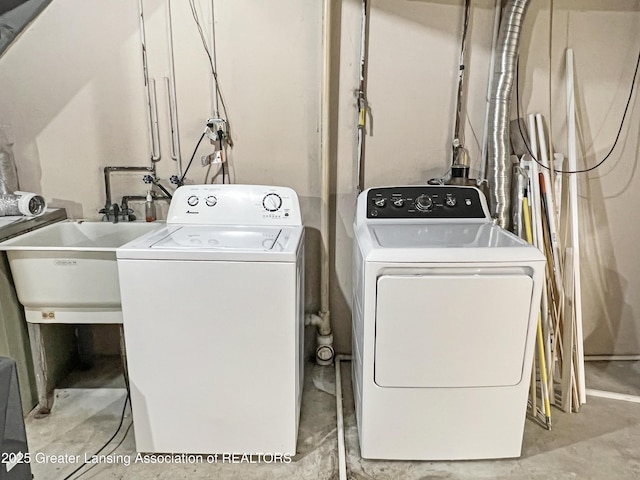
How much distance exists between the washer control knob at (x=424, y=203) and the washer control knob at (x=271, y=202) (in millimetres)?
624

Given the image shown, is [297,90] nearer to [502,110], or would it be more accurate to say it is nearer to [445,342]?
[502,110]

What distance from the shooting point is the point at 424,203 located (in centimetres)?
198

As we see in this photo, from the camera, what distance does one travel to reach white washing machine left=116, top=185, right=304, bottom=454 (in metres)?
1.54

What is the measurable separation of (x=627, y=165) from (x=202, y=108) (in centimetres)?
216

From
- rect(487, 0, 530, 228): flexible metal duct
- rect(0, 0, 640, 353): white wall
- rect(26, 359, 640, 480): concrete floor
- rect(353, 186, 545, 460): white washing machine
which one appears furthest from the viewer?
rect(0, 0, 640, 353): white wall

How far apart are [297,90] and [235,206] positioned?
2.15 ft

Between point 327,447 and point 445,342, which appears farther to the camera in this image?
point 327,447

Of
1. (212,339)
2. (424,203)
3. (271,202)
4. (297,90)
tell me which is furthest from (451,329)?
(297,90)

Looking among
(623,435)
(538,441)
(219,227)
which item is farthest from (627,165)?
(219,227)

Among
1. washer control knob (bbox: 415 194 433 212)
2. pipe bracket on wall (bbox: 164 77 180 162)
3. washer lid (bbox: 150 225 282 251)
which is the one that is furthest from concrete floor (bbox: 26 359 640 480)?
pipe bracket on wall (bbox: 164 77 180 162)

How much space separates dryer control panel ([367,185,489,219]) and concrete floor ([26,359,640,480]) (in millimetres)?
923

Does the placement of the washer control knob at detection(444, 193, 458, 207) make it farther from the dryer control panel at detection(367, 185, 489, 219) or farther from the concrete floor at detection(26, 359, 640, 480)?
the concrete floor at detection(26, 359, 640, 480)

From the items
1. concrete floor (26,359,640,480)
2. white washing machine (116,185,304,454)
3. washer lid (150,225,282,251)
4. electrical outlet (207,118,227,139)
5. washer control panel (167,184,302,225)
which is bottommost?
concrete floor (26,359,640,480)

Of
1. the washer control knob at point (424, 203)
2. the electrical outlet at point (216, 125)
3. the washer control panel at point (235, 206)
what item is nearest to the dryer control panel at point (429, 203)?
the washer control knob at point (424, 203)
